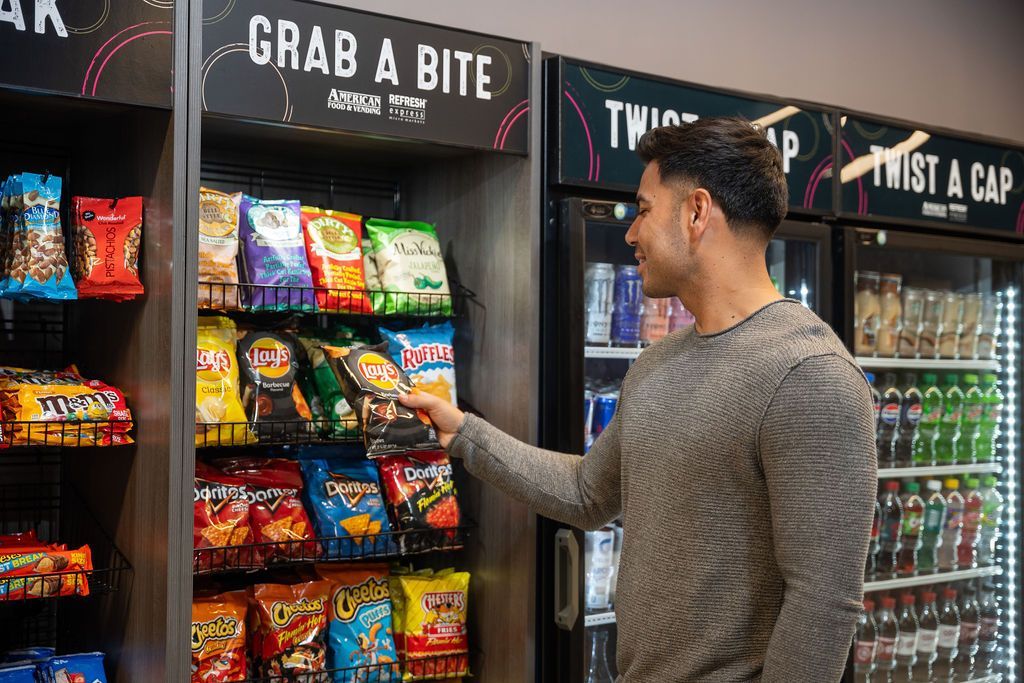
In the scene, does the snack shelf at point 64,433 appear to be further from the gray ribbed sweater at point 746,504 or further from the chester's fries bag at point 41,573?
the gray ribbed sweater at point 746,504

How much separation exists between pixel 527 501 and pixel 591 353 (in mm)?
553

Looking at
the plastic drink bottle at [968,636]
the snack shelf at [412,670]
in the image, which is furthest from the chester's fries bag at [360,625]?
the plastic drink bottle at [968,636]

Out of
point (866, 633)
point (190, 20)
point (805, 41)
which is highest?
point (805, 41)

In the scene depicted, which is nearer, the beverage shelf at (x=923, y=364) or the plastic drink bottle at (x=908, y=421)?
the beverage shelf at (x=923, y=364)

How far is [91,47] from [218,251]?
1.64 ft

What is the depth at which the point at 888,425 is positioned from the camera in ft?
10.8

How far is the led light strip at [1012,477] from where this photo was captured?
3459 millimetres

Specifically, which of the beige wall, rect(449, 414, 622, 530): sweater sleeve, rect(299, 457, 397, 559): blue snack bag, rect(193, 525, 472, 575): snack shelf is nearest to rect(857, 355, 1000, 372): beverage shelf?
the beige wall

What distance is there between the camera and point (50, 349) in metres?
2.42

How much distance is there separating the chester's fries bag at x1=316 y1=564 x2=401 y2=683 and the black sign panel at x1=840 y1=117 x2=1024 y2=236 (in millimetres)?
1711

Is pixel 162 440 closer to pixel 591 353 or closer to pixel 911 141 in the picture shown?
pixel 591 353

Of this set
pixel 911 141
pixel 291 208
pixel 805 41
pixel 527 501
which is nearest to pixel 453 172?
pixel 291 208

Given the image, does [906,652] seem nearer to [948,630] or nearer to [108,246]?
[948,630]

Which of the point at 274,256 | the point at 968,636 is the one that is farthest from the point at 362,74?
the point at 968,636
